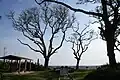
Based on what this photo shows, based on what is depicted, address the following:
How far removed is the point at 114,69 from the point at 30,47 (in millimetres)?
37464

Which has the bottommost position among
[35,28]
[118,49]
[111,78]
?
[111,78]

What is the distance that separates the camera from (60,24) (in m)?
57.5

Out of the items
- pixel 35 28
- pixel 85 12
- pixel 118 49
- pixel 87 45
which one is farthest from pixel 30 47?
pixel 85 12

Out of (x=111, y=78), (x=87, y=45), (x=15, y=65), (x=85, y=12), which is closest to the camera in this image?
(x=111, y=78)

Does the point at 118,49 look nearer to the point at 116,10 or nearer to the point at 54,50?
the point at 54,50

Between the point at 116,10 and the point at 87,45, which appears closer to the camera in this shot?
the point at 116,10

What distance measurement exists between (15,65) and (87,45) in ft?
77.9

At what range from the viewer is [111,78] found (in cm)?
1947

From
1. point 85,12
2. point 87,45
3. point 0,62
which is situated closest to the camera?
point 85,12

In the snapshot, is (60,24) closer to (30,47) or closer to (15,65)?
(30,47)

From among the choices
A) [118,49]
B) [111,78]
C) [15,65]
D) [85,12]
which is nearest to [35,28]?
[15,65]

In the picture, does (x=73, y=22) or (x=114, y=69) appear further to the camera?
(x=73, y=22)

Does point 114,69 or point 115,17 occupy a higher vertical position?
point 115,17

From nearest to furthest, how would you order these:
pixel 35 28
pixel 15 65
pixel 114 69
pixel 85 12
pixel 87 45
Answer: pixel 114 69 → pixel 85 12 → pixel 15 65 → pixel 35 28 → pixel 87 45
